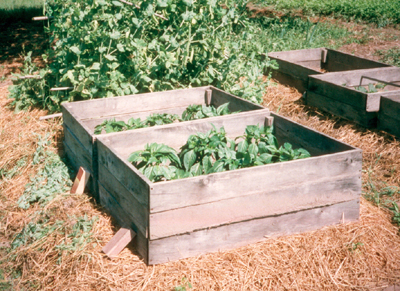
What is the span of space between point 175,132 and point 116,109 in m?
1.12

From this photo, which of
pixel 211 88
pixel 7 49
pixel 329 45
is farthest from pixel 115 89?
pixel 329 45

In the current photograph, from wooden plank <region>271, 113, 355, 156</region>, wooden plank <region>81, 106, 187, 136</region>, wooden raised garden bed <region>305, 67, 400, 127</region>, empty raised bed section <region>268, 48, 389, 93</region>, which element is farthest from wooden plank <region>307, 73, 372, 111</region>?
wooden plank <region>81, 106, 187, 136</region>

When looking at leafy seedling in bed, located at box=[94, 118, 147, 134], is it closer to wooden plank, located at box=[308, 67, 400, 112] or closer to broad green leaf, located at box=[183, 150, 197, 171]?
broad green leaf, located at box=[183, 150, 197, 171]

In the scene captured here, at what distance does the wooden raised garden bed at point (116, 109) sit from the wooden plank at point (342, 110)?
1.77 metres

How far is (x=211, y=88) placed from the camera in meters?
5.53

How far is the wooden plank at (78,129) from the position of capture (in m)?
4.08

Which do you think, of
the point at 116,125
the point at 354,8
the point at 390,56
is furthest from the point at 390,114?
the point at 354,8

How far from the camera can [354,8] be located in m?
13.8

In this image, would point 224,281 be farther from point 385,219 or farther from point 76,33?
point 76,33

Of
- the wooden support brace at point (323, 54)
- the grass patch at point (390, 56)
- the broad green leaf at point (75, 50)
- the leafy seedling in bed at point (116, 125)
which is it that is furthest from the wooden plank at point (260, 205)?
the grass patch at point (390, 56)

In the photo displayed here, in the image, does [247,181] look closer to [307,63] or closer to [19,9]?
[307,63]

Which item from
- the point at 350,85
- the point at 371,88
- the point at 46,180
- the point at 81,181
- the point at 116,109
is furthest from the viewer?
the point at 350,85

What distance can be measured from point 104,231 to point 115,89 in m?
2.13

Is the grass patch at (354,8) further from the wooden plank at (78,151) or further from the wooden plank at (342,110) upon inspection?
the wooden plank at (78,151)
